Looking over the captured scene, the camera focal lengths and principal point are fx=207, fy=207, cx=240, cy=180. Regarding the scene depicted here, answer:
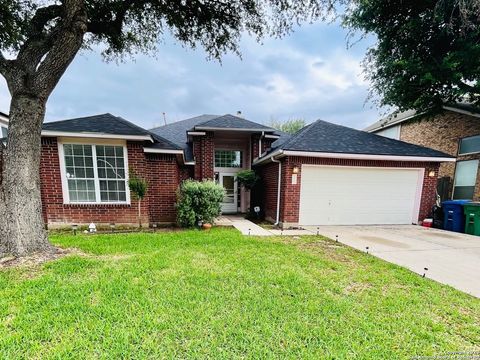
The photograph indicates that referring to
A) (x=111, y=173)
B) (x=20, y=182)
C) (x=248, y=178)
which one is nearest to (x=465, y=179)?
(x=248, y=178)

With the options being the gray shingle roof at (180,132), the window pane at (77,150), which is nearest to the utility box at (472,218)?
the gray shingle roof at (180,132)

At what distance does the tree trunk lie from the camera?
13.1 feet

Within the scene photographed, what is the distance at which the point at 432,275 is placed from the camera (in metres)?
3.87

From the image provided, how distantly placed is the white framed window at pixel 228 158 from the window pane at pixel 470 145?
1156 centimetres

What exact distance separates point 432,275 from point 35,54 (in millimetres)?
8927

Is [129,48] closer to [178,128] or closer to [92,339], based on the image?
[178,128]

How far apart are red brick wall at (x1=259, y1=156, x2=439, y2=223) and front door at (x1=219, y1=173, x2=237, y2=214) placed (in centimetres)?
227

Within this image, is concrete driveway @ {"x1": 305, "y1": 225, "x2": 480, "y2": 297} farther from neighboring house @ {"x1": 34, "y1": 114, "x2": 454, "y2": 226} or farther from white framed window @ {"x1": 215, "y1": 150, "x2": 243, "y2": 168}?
white framed window @ {"x1": 215, "y1": 150, "x2": 243, "y2": 168}

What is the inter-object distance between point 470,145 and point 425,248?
9215mm

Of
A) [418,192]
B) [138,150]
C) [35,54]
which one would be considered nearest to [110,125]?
[138,150]

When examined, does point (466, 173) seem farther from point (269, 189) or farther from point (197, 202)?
point (197, 202)

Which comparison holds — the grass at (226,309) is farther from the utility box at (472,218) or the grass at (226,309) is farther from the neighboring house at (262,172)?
the utility box at (472,218)

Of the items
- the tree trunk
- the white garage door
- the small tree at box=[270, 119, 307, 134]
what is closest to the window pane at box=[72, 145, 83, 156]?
the tree trunk

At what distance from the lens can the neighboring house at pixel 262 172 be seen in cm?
678
